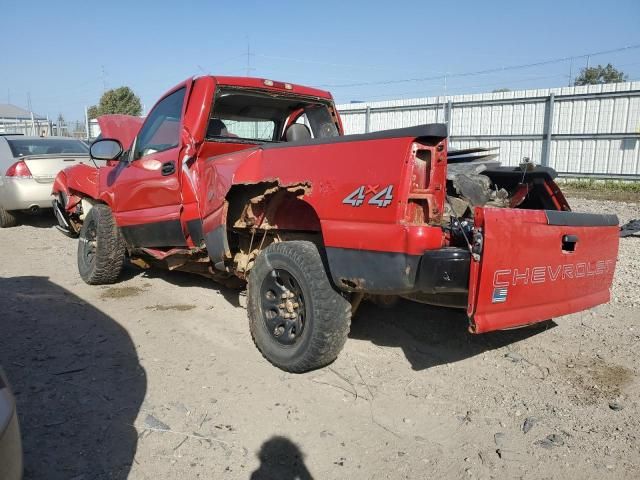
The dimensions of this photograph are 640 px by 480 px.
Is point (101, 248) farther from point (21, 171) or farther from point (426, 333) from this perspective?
point (21, 171)

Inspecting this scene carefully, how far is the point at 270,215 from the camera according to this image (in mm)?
3721

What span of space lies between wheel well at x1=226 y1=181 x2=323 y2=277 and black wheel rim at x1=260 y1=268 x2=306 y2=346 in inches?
13.7

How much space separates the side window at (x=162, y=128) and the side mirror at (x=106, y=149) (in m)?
0.18

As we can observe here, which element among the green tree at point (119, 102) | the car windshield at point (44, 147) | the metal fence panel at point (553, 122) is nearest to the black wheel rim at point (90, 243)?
the car windshield at point (44, 147)

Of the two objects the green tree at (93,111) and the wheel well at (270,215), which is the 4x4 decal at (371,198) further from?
the green tree at (93,111)

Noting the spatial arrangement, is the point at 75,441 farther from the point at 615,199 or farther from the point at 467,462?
the point at 615,199

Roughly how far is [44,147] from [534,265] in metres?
9.56

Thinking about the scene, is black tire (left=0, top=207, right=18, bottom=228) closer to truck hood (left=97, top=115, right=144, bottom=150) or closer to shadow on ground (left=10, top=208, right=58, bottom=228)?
shadow on ground (left=10, top=208, right=58, bottom=228)

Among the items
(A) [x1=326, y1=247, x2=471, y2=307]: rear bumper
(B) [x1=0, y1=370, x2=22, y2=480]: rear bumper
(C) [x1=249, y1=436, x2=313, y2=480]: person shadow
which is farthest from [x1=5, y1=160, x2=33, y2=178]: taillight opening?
(B) [x1=0, y1=370, x2=22, y2=480]: rear bumper

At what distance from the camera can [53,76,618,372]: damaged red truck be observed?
2678 millimetres

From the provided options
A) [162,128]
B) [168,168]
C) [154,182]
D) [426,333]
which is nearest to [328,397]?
[426,333]

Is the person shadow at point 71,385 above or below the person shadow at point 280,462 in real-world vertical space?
above

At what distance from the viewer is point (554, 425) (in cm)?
285

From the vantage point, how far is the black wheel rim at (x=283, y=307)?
11.2 feet
